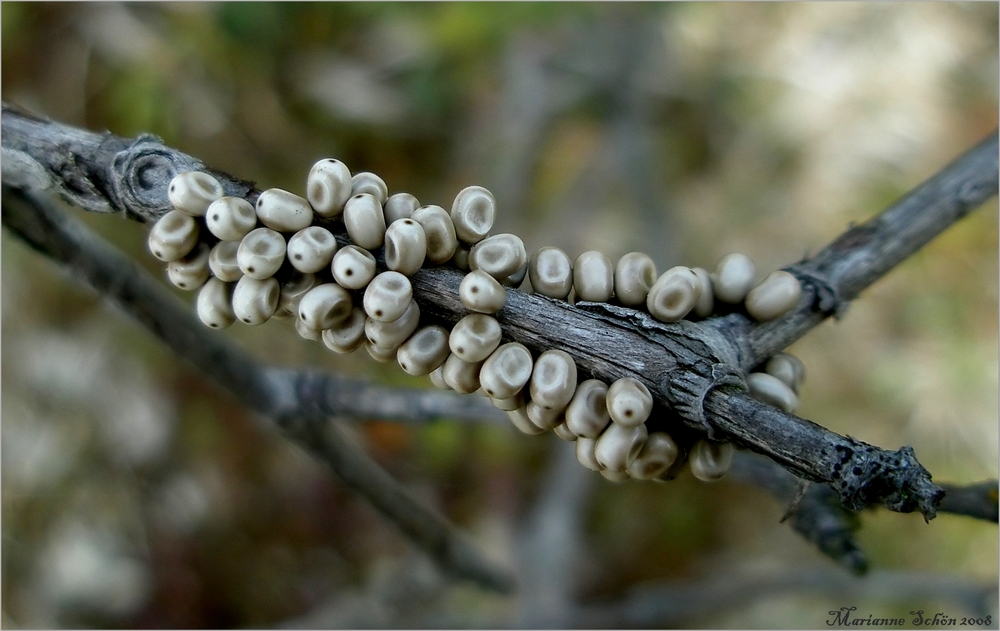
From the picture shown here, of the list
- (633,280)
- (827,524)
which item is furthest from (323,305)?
→ (827,524)

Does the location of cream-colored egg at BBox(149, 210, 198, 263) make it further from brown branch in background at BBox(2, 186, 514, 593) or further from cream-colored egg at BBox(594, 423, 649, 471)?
cream-colored egg at BBox(594, 423, 649, 471)

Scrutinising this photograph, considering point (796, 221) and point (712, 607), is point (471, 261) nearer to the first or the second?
point (712, 607)

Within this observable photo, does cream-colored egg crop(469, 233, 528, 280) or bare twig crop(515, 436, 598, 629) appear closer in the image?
cream-colored egg crop(469, 233, 528, 280)

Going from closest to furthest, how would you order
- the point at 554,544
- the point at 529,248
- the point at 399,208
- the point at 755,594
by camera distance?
the point at 399,208 → the point at 755,594 → the point at 554,544 → the point at 529,248

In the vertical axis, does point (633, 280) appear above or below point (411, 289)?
above

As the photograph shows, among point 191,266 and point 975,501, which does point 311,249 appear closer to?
point 191,266

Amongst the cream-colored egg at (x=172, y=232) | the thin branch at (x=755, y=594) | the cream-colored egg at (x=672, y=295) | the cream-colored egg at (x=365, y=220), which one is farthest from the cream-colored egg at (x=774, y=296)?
the thin branch at (x=755, y=594)

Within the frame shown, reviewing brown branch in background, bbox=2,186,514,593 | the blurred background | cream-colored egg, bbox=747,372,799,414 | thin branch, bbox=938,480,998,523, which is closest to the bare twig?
the blurred background
